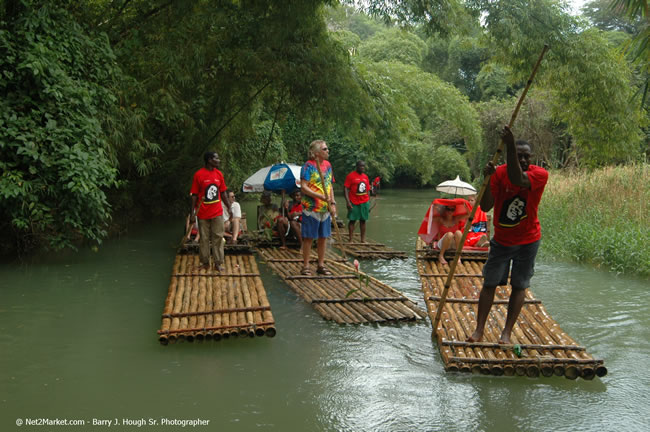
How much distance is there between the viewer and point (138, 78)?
9344mm

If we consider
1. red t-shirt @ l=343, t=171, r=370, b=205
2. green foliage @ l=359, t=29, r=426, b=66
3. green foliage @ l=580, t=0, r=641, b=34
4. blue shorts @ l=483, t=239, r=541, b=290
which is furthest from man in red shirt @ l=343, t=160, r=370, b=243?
green foliage @ l=580, t=0, r=641, b=34

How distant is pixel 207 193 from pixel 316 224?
4.26 ft

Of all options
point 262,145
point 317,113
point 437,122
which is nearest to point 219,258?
point 317,113

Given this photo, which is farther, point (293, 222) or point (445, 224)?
point (293, 222)

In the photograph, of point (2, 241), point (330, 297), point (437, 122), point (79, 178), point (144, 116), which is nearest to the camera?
point (330, 297)

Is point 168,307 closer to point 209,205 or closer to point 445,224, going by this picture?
point 209,205

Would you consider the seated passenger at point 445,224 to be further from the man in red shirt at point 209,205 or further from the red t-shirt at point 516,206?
the red t-shirt at point 516,206

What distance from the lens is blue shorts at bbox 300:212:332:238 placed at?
6.83 meters

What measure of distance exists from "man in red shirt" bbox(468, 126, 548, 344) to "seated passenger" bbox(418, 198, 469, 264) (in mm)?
3031

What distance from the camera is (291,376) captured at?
161 inches

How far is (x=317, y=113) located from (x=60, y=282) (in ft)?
17.7

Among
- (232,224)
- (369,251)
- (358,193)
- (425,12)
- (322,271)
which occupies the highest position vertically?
(425,12)

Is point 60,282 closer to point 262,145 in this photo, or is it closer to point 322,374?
point 322,374

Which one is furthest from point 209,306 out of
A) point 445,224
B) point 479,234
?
point 479,234
